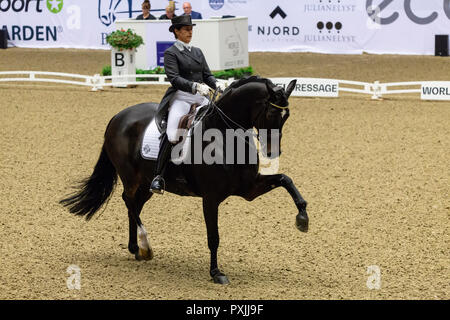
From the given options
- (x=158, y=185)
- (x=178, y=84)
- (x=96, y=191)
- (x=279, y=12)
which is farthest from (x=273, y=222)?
(x=279, y=12)

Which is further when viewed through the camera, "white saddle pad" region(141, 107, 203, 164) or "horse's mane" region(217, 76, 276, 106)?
"white saddle pad" region(141, 107, 203, 164)

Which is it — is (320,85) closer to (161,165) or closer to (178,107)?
(178,107)

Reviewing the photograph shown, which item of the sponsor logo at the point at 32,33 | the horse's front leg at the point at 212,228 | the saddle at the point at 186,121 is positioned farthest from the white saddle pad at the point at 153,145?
the sponsor logo at the point at 32,33

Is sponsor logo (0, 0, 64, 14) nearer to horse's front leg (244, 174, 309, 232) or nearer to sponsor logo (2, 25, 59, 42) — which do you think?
sponsor logo (2, 25, 59, 42)

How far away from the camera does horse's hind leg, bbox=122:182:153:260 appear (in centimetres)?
765

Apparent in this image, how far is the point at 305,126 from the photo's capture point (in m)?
15.2

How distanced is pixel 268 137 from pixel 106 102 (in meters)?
11.8

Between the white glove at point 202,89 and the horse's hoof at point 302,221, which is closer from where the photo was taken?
the horse's hoof at point 302,221

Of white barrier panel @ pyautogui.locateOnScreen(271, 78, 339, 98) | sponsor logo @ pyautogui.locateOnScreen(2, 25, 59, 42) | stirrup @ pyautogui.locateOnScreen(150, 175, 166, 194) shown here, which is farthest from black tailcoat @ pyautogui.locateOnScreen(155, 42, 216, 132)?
sponsor logo @ pyautogui.locateOnScreen(2, 25, 59, 42)

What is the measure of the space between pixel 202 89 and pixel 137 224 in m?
1.60

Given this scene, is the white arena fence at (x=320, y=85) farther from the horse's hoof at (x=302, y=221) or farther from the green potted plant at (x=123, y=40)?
the horse's hoof at (x=302, y=221)

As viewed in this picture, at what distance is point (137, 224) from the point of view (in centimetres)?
784

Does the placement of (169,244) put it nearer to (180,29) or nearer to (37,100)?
(180,29)

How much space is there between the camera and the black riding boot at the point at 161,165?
739 cm
